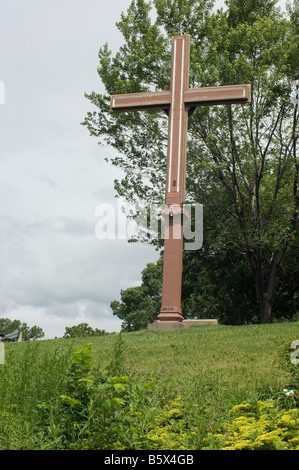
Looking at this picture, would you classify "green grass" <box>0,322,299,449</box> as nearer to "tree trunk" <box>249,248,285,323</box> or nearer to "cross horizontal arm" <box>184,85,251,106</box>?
"cross horizontal arm" <box>184,85,251,106</box>

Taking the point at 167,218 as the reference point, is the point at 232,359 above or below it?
below

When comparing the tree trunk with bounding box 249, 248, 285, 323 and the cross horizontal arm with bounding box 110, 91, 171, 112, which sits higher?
the cross horizontal arm with bounding box 110, 91, 171, 112

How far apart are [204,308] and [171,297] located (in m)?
16.4

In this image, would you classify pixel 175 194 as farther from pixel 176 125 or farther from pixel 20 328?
pixel 20 328

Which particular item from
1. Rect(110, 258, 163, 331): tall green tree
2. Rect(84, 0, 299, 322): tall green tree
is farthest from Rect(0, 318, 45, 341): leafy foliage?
Rect(84, 0, 299, 322): tall green tree

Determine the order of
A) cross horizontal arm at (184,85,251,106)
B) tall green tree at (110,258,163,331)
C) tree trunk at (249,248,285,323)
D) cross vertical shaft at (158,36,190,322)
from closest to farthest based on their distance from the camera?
cross vertical shaft at (158,36,190,322) < cross horizontal arm at (184,85,251,106) < tree trunk at (249,248,285,323) < tall green tree at (110,258,163,331)

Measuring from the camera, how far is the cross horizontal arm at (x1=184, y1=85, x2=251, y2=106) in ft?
48.8

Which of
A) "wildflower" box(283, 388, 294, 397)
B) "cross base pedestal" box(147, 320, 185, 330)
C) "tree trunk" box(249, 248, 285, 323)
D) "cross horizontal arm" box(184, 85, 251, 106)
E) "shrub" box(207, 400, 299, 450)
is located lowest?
"shrub" box(207, 400, 299, 450)

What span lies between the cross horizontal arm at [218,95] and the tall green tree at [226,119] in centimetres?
313

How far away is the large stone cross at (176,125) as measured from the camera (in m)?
14.5

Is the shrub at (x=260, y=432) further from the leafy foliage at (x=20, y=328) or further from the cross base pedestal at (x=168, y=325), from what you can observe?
the leafy foliage at (x=20, y=328)

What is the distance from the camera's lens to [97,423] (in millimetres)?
4172
